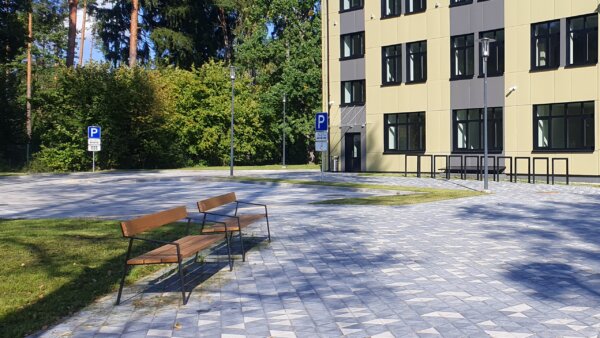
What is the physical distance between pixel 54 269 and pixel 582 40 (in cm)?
2677

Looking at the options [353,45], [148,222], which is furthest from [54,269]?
[353,45]

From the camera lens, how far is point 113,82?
43.5 m

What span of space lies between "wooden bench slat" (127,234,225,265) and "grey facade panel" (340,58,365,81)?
3150 centimetres

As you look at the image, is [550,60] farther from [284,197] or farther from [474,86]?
[284,197]

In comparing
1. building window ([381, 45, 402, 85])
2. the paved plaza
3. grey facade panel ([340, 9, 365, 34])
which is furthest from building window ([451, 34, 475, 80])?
the paved plaza

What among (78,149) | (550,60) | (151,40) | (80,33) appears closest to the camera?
(550,60)

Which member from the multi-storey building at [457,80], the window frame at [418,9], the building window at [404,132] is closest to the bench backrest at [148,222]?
the multi-storey building at [457,80]

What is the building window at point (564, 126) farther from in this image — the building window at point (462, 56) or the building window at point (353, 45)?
the building window at point (353, 45)

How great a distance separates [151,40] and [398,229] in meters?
45.0

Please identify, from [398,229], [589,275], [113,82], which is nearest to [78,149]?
[113,82]

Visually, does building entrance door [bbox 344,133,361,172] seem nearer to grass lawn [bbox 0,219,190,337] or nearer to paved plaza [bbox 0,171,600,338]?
paved plaza [bbox 0,171,600,338]

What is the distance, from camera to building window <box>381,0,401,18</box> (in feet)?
120

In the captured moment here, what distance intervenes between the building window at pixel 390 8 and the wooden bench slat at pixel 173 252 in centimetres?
3041

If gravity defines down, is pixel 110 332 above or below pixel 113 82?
below
